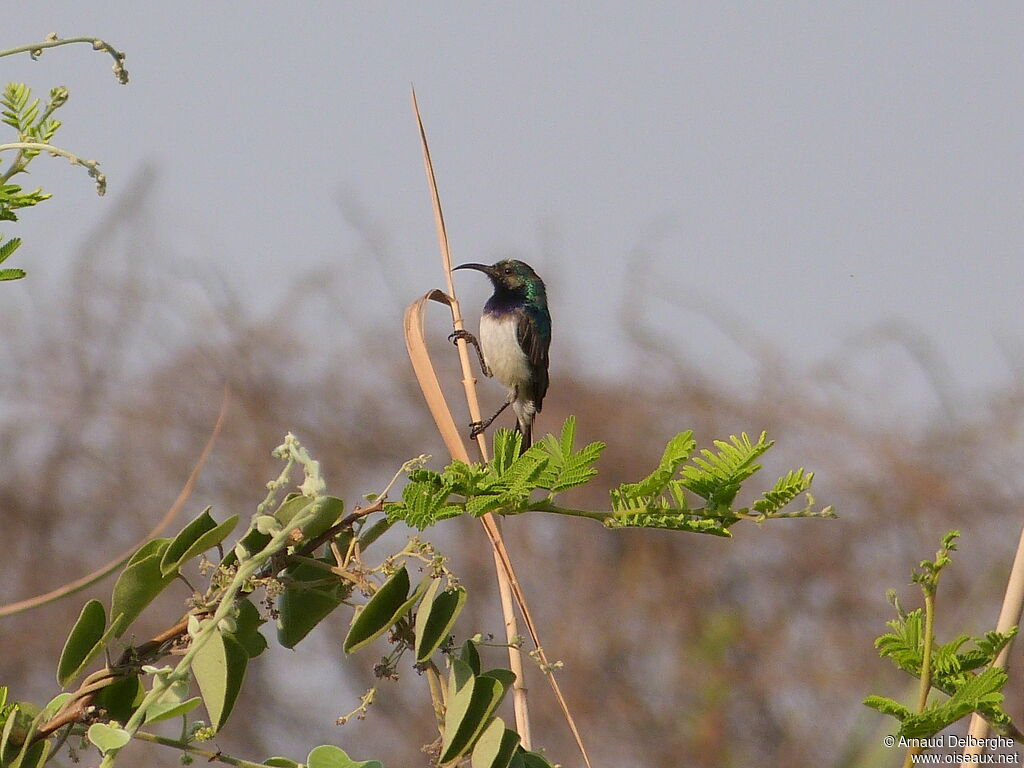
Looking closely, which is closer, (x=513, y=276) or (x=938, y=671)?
(x=938, y=671)

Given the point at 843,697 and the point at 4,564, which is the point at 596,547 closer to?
the point at 843,697

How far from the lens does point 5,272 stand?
90 cm

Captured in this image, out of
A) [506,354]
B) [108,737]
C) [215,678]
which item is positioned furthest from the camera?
[506,354]

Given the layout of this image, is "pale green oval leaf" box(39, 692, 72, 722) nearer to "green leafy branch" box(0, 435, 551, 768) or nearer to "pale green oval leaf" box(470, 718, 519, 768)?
"green leafy branch" box(0, 435, 551, 768)

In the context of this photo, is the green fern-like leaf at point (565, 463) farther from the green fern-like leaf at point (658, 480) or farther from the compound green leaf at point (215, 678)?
the compound green leaf at point (215, 678)

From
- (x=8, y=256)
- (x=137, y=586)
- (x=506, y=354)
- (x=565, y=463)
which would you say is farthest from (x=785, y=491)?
(x=506, y=354)

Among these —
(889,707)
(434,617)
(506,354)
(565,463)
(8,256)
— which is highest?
(8,256)

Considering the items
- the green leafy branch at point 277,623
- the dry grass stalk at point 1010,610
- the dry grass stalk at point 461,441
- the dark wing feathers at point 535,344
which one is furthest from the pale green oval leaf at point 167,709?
the dark wing feathers at point 535,344

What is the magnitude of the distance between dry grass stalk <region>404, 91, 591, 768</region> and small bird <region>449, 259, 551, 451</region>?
10.4ft

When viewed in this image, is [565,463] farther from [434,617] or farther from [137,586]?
[137,586]

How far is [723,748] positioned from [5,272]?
235 inches

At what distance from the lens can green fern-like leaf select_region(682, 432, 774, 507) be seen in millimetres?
1054

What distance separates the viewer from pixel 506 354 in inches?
192

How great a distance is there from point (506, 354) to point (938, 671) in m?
3.78
